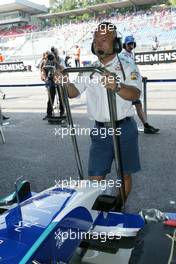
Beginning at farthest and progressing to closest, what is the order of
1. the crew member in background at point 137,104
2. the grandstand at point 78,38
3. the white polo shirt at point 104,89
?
the grandstand at point 78,38 → the crew member in background at point 137,104 → the white polo shirt at point 104,89

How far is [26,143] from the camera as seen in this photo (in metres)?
6.47

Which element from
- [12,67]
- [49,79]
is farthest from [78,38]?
[49,79]

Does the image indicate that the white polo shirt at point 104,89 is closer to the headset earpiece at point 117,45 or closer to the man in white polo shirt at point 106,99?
the man in white polo shirt at point 106,99

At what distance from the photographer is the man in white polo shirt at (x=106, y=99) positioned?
2.55m

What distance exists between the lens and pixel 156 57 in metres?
16.6

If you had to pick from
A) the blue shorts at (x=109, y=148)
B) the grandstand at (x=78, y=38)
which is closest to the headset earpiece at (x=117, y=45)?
the blue shorts at (x=109, y=148)

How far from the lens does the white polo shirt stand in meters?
2.67

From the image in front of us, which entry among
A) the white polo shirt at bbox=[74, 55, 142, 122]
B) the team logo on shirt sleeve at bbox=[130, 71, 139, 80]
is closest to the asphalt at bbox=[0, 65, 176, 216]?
the white polo shirt at bbox=[74, 55, 142, 122]

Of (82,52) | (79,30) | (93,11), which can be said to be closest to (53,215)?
(82,52)

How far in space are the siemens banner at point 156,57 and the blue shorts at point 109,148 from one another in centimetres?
1405

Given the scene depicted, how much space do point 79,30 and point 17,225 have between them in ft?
102

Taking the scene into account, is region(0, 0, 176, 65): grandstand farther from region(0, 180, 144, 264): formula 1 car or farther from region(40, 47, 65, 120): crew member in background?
region(0, 180, 144, 264): formula 1 car

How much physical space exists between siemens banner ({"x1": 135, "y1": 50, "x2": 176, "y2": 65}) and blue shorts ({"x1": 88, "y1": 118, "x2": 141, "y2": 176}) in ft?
46.1

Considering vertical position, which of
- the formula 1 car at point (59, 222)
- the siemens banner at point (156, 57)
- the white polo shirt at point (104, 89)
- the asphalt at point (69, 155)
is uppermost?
the siemens banner at point (156, 57)
